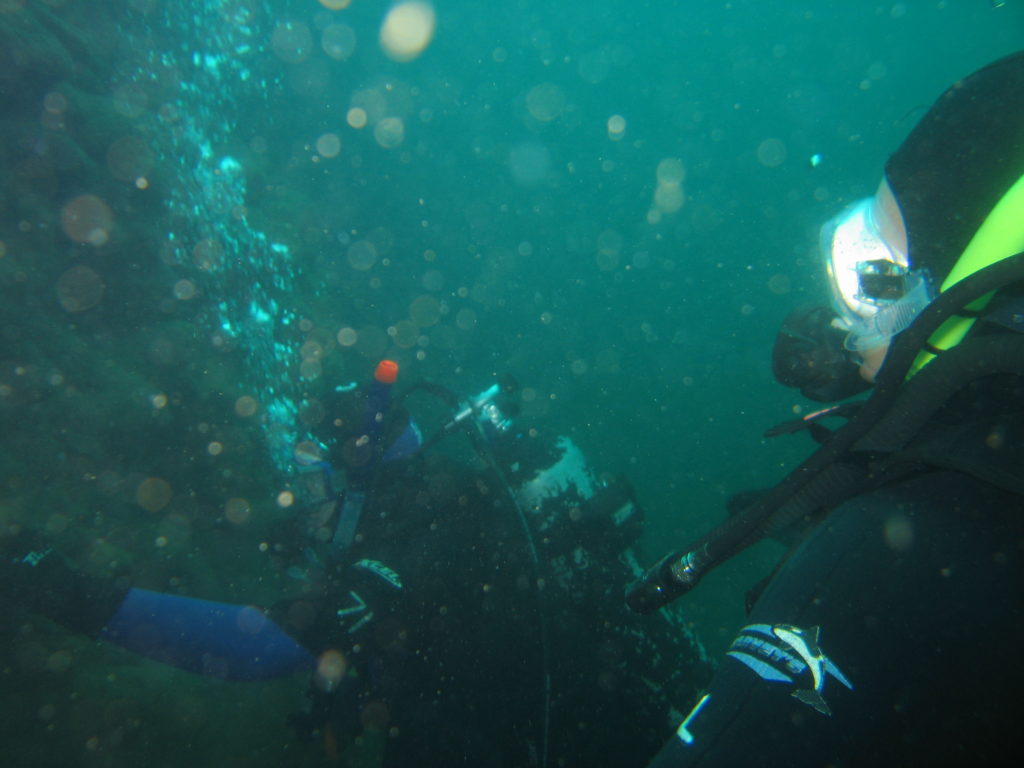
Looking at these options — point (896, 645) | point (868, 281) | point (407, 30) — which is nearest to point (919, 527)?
point (896, 645)

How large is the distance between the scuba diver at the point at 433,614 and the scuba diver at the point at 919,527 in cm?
204

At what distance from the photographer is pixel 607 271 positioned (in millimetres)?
18406

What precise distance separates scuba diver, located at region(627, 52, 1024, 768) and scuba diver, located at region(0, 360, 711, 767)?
6.71 ft

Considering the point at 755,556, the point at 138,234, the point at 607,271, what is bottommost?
the point at 755,556

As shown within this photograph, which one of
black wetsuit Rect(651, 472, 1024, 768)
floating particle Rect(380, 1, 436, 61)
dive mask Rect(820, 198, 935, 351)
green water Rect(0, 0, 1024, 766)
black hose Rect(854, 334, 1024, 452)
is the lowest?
black wetsuit Rect(651, 472, 1024, 768)

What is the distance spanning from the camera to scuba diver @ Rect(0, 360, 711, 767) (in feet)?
9.94

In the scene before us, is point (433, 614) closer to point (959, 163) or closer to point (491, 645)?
point (491, 645)

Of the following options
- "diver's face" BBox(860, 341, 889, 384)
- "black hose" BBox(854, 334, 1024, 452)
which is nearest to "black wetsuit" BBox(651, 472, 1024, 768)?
"black hose" BBox(854, 334, 1024, 452)

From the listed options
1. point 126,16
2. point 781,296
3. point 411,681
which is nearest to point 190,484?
point 411,681

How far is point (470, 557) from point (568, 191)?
1752 centimetres

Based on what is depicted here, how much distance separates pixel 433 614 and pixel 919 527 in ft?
9.23

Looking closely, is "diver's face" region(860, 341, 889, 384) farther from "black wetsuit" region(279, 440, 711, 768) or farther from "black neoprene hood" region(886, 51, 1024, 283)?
"black wetsuit" region(279, 440, 711, 768)

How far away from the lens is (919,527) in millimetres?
1082

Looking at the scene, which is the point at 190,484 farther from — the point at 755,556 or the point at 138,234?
the point at 755,556
